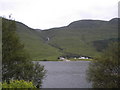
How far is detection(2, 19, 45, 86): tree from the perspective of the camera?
14875 mm

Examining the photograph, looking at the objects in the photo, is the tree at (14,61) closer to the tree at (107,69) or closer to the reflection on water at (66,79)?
the tree at (107,69)

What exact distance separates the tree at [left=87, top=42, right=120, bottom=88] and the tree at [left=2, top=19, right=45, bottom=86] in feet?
44.3

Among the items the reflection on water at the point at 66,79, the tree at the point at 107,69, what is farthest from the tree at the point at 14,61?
the reflection on water at the point at 66,79

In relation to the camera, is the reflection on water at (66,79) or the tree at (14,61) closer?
the tree at (14,61)

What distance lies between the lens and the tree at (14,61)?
48.8ft

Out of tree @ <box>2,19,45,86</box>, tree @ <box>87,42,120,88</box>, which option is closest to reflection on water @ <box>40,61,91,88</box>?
tree @ <box>87,42,120,88</box>

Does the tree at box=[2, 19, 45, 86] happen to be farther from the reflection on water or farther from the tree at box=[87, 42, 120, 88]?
the reflection on water

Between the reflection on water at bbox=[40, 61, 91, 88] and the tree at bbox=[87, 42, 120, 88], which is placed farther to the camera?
the reflection on water at bbox=[40, 61, 91, 88]

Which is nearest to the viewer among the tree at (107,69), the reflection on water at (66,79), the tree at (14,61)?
the tree at (14,61)

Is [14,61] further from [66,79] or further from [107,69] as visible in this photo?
[66,79]

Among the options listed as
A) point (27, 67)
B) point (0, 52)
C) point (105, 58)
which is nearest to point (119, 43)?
point (105, 58)

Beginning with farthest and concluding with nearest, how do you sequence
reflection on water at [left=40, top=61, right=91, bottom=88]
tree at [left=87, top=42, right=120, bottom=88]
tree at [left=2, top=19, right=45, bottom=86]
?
reflection on water at [left=40, top=61, right=91, bottom=88] → tree at [left=87, top=42, right=120, bottom=88] → tree at [left=2, top=19, right=45, bottom=86]

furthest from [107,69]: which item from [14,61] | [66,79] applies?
[66,79]

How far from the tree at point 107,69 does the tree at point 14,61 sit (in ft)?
44.3
